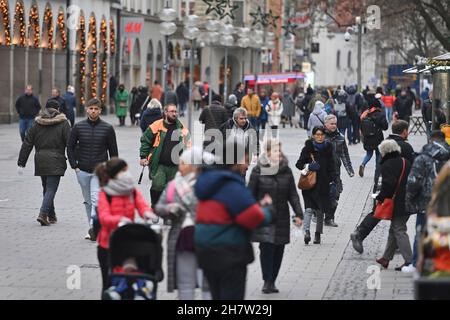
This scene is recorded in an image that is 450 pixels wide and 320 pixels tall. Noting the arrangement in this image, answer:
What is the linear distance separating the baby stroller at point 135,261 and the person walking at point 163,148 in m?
7.04

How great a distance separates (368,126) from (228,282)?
1676cm

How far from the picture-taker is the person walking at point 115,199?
37.4 feet

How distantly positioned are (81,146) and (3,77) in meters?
32.2

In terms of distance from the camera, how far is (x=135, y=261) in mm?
10789

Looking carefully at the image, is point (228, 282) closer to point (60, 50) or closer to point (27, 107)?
point (27, 107)

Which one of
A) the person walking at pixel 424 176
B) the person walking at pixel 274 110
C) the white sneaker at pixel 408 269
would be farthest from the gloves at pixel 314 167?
the person walking at pixel 274 110

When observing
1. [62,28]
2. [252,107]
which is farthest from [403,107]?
[62,28]

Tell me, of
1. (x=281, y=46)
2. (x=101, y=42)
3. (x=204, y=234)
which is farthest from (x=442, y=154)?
(x=281, y=46)

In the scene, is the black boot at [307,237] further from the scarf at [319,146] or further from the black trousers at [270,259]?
the black trousers at [270,259]

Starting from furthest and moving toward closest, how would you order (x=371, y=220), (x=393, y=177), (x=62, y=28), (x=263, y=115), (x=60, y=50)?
(x=60, y=50) < (x=62, y=28) < (x=263, y=115) < (x=371, y=220) < (x=393, y=177)

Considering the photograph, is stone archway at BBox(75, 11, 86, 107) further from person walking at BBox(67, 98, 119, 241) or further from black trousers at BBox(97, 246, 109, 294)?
black trousers at BBox(97, 246, 109, 294)

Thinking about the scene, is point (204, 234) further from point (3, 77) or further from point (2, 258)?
point (3, 77)
